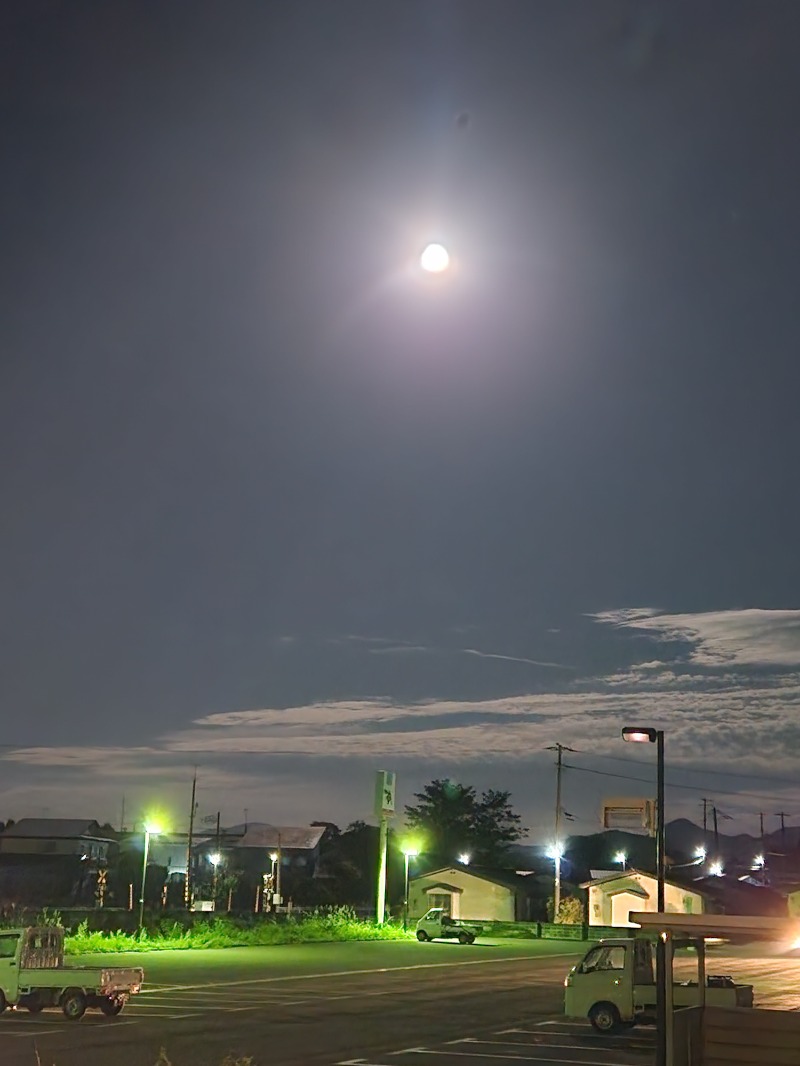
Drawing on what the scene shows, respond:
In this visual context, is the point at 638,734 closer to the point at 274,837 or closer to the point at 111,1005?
the point at 111,1005

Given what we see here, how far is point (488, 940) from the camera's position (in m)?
67.7

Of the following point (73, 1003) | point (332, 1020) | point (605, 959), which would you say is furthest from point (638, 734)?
point (73, 1003)

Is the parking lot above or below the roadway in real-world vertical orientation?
above

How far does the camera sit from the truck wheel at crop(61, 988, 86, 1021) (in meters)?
22.7

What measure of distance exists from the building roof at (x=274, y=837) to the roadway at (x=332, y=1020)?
70139 mm

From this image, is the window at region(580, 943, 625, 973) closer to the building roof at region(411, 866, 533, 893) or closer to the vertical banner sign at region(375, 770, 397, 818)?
the vertical banner sign at region(375, 770, 397, 818)

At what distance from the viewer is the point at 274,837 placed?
11769 centimetres

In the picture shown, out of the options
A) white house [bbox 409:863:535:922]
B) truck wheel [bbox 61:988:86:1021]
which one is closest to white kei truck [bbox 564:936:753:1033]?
truck wheel [bbox 61:988:86:1021]

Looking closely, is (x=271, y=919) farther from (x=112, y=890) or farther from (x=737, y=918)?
(x=737, y=918)

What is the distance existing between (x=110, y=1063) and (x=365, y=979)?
64.5 feet

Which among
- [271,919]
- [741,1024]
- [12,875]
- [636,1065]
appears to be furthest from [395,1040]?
[12,875]

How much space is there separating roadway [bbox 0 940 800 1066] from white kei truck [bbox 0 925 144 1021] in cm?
32

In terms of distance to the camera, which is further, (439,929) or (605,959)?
(439,929)

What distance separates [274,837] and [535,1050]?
332 ft
